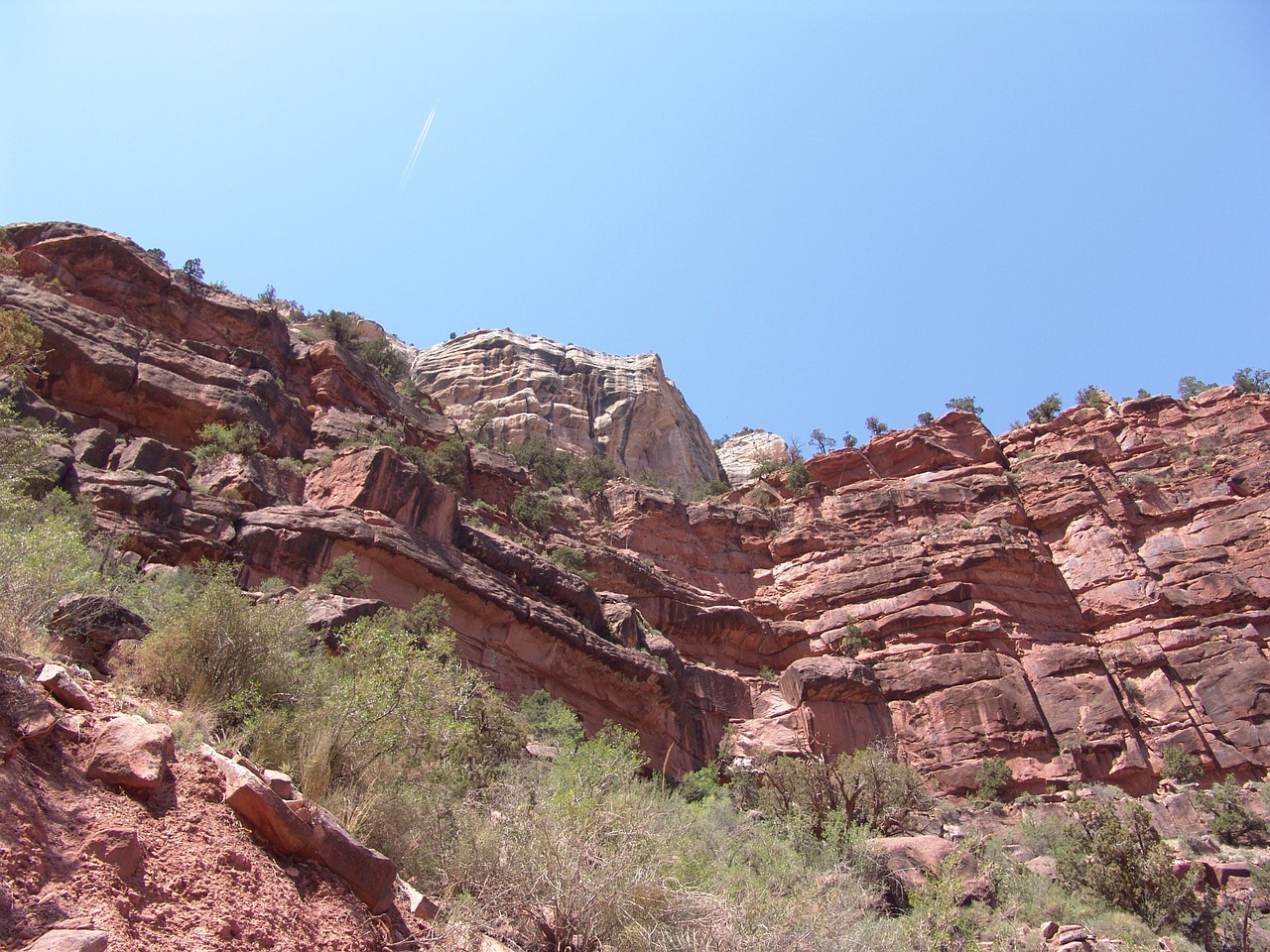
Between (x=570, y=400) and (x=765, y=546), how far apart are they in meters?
24.1

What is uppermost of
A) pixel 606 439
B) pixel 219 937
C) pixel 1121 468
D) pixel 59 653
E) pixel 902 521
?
pixel 606 439

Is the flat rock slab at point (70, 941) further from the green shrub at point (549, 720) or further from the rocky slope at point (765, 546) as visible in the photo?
the rocky slope at point (765, 546)

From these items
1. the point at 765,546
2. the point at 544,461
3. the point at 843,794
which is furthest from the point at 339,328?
the point at 843,794

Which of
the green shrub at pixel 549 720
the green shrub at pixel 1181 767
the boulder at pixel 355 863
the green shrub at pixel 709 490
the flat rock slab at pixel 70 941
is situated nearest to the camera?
the flat rock slab at pixel 70 941

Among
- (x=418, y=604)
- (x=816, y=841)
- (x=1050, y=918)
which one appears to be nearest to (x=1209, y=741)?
(x=1050, y=918)

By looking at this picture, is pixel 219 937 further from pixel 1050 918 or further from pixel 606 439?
pixel 606 439

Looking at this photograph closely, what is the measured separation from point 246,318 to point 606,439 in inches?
1211

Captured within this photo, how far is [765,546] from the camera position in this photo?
41625 mm

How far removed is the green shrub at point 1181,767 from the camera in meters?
28.8

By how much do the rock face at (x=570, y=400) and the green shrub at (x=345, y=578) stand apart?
1358 inches

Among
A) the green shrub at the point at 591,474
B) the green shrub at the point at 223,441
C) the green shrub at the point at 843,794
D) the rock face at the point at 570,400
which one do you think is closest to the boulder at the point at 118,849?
the green shrub at the point at 843,794

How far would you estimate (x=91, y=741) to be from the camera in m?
5.64

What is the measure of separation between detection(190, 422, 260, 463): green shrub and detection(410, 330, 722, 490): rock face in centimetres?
3014

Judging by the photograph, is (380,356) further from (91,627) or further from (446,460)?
(91,627)
